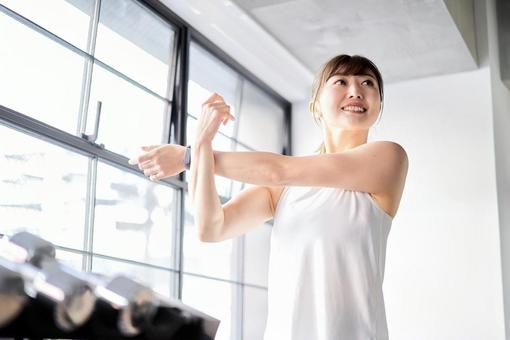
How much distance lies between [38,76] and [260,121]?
8.73 ft

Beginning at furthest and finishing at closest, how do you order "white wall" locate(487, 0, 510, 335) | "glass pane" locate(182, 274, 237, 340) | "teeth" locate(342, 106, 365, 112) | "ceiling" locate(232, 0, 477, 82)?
1. "white wall" locate(487, 0, 510, 335)
2. "glass pane" locate(182, 274, 237, 340)
3. "ceiling" locate(232, 0, 477, 82)
4. "teeth" locate(342, 106, 365, 112)

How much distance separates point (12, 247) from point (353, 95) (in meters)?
1.01

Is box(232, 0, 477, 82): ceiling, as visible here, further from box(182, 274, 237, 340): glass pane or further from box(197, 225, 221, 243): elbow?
box(197, 225, 221, 243): elbow

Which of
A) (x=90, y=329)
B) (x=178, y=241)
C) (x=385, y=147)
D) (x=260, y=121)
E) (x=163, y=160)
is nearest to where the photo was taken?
(x=90, y=329)

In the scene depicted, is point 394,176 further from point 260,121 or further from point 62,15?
point 260,121

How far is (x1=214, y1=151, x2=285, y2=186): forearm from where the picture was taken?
145 centimetres

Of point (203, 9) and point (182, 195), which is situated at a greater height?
point (203, 9)

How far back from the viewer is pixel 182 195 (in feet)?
15.1

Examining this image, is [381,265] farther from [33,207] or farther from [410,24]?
[410,24]

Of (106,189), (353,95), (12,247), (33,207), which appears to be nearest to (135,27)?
(106,189)

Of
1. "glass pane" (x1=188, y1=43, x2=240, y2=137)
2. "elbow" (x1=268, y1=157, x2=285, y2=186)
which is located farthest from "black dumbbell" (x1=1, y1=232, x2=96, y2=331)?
"glass pane" (x1=188, y1=43, x2=240, y2=137)

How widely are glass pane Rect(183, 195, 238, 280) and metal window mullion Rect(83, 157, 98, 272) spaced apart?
2.80 feet

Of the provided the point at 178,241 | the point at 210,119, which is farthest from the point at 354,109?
the point at 178,241

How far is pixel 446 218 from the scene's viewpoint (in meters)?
5.40
